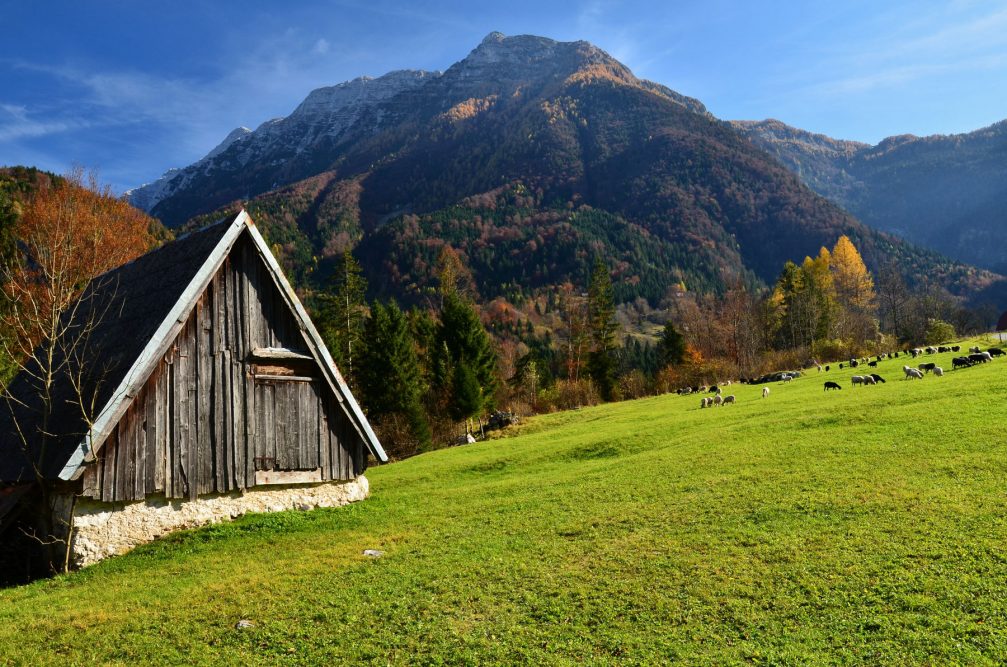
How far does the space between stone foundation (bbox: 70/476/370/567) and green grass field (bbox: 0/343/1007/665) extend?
1.72 feet

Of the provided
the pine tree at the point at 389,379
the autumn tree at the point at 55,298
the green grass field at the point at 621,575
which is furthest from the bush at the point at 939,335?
the autumn tree at the point at 55,298

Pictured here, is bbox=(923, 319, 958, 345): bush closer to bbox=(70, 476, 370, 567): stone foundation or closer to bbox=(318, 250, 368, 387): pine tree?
bbox=(318, 250, 368, 387): pine tree

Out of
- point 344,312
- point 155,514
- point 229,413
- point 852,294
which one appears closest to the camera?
point 155,514

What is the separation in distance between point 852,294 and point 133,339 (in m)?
114

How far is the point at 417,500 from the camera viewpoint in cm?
2078

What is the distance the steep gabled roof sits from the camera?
49.2 ft

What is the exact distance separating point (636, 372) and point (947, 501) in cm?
5729

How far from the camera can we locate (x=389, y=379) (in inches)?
2040

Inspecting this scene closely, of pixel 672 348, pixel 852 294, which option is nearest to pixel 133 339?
pixel 672 348

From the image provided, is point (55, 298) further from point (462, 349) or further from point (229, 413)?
point (462, 349)

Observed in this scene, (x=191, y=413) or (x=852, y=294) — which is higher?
(x=852, y=294)

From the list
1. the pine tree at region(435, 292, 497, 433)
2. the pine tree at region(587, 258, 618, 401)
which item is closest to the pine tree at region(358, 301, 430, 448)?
the pine tree at region(435, 292, 497, 433)

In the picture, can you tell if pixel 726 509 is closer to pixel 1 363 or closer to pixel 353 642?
pixel 353 642

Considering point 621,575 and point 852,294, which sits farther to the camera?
point 852,294
